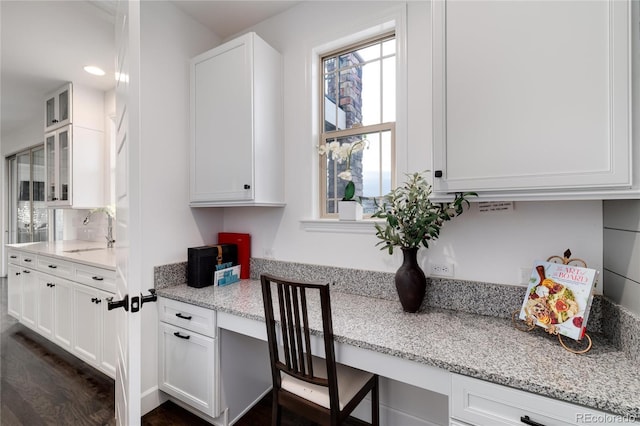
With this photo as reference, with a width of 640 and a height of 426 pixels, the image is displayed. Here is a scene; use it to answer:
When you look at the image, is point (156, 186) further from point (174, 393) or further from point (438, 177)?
point (438, 177)

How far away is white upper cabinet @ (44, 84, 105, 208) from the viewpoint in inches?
121

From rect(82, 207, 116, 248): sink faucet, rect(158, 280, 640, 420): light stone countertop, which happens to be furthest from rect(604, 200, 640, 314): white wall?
rect(82, 207, 116, 248): sink faucet

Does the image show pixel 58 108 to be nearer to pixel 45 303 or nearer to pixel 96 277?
pixel 45 303

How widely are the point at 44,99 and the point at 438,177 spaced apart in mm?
4472

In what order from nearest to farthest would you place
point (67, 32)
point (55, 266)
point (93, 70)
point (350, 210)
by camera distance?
point (350, 210), point (67, 32), point (55, 266), point (93, 70)

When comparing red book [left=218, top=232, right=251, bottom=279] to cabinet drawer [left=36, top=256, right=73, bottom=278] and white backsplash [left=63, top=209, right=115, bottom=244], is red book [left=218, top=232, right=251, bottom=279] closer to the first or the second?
cabinet drawer [left=36, top=256, right=73, bottom=278]

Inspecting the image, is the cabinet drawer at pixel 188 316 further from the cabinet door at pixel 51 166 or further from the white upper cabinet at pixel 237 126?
the cabinet door at pixel 51 166

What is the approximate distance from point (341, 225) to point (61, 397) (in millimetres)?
2376

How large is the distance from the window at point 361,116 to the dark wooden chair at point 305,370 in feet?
2.90

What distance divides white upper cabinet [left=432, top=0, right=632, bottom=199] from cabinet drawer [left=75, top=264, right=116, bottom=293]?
2.28m

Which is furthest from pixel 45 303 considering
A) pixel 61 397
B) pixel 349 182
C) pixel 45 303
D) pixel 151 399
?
pixel 349 182

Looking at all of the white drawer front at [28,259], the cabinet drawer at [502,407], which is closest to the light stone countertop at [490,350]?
the cabinet drawer at [502,407]

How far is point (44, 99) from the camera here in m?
3.35

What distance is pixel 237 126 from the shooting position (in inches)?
76.4
